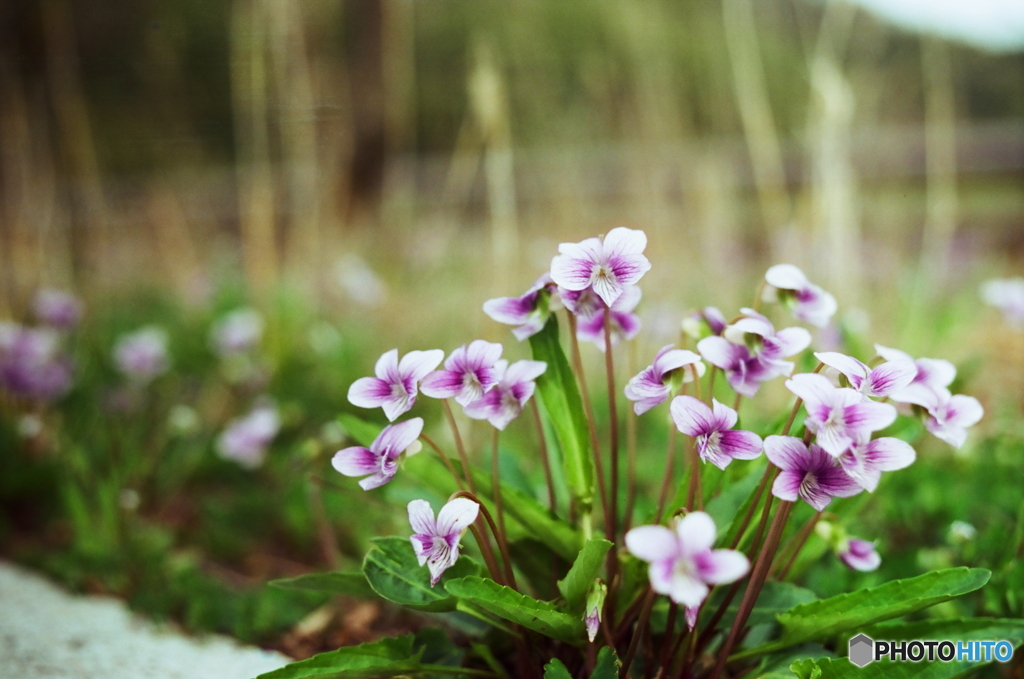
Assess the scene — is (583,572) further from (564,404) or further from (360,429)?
(360,429)

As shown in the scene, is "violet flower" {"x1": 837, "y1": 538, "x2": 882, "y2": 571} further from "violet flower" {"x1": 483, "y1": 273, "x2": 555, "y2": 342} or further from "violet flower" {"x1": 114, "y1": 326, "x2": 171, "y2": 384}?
"violet flower" {"x1": 114, "y1": 326, "x2": 171, "y2": 384}

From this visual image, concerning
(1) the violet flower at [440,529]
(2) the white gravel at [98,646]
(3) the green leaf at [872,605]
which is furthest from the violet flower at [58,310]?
(3) the green leaf at [872,605]

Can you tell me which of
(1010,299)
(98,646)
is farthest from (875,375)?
(98,646)

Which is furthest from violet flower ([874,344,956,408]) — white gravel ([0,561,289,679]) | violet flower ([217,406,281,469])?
violet flower ([217,406,281,469])

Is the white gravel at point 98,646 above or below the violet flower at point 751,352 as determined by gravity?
below

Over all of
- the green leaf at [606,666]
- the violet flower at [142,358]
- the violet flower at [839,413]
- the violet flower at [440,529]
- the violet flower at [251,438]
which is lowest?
the violet flower at [251,438]

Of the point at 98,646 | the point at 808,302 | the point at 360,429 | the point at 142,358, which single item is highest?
the point at 808,302

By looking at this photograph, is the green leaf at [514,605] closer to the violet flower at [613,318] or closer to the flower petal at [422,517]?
the flower petal at [422,517]

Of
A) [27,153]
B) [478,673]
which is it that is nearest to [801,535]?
[478,673]
